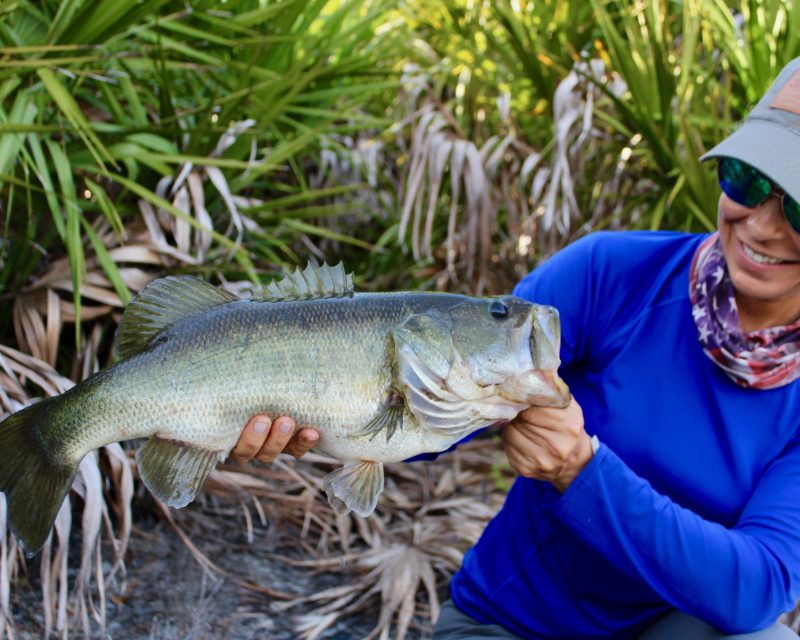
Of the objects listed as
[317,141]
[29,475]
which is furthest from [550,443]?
[317,141]

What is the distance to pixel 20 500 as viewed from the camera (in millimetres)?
2029

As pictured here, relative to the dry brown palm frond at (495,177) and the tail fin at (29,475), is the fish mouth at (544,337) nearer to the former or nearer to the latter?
the tail fin at (29,475)

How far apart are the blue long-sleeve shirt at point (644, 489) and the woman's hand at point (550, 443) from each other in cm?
4

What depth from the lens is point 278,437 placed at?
201 centimetres

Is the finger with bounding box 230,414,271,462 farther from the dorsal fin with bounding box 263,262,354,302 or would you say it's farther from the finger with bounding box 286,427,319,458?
the dorsal fin with bounding box 263,262,354,302

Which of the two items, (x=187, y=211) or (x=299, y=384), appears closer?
(x=299, y=384)

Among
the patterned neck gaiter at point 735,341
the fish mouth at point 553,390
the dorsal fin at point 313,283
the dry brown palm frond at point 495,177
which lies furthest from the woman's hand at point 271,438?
the dry brown palm frond at point 495,177

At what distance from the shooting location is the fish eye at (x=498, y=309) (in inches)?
75.0

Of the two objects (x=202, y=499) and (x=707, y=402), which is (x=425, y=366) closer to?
(x=707, y=402)

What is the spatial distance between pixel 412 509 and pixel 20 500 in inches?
85.7

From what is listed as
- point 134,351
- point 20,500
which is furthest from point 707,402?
point 20,500

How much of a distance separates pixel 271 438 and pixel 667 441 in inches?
38.2

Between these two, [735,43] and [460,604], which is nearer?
[460,604]

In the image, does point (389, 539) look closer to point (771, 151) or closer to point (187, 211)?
point (187, 211)
